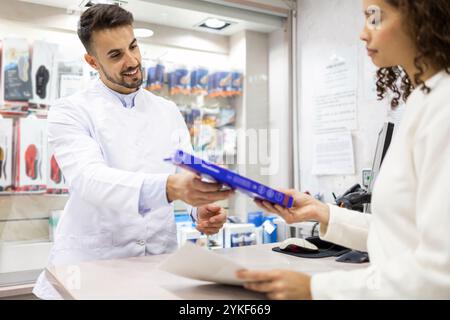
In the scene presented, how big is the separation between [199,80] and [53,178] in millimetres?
1184

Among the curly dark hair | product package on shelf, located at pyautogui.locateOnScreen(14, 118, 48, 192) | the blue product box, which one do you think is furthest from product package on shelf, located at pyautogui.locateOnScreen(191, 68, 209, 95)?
the curly dark hair

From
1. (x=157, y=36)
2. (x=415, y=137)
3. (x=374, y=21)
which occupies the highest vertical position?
(x=157, y=36)

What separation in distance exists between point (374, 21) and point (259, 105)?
7.43 feet

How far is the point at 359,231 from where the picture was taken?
0.99 metres

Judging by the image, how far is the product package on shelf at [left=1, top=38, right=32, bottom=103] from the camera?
2.32 m

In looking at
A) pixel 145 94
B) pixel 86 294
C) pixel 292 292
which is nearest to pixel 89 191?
pixel 86 294

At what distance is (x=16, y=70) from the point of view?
235 centimetres

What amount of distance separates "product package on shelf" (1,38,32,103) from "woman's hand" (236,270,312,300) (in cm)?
211

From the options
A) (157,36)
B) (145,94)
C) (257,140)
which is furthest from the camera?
(257,140)

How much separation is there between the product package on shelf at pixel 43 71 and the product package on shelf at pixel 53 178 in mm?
301

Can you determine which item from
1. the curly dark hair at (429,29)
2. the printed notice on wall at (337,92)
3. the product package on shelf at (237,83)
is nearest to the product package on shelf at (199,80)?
the product package on shelf at (237,83)

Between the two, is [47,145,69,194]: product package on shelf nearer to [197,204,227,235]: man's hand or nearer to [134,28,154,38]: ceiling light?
[134,28,154,38]: ceiling light

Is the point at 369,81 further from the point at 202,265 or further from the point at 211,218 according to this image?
the point at 202,265
